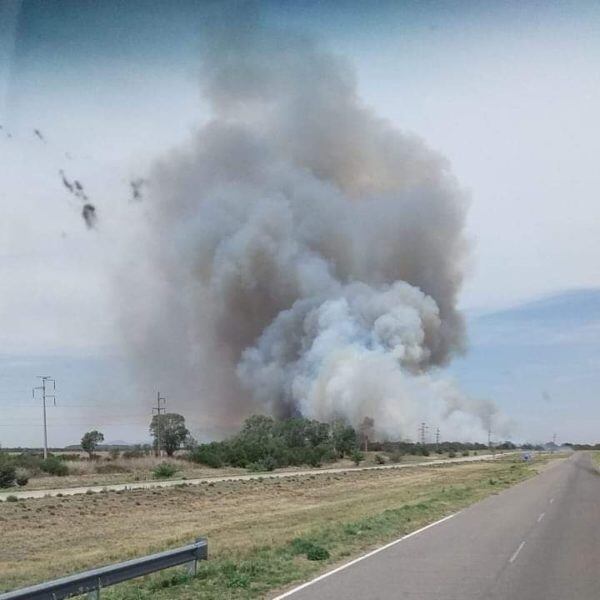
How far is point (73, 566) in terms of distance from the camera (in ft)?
54.2

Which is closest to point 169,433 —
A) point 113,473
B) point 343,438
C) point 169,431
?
point 169,431

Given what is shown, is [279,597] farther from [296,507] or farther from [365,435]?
[365,435]

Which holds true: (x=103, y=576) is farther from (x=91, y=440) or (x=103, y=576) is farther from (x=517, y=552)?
(x=91, y=440)

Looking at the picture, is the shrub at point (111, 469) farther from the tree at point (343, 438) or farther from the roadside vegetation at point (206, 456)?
the tree at point (343, 438)

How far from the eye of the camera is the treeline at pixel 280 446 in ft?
260

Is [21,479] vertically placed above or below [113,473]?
above

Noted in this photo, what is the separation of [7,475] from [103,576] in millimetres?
43904

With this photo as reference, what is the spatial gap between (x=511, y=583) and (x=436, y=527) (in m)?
9.25

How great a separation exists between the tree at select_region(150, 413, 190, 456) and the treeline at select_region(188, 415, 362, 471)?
9697 mm

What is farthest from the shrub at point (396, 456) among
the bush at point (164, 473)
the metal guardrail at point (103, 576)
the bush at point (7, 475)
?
the metal guardrail at point (103, 576)

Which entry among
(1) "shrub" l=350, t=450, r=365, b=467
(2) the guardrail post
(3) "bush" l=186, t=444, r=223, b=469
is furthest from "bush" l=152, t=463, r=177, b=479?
(2) the guardrail post

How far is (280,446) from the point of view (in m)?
85.1

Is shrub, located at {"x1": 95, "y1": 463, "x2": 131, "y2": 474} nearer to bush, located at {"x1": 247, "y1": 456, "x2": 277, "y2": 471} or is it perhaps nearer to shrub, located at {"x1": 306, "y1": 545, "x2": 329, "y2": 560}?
bush, located at {"x1": 247, "y1": 456, "x2": 277, "y2": 471}

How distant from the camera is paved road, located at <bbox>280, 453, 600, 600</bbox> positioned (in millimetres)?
10328
